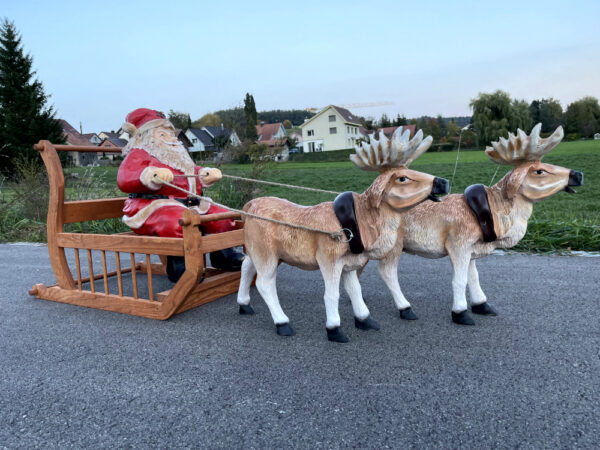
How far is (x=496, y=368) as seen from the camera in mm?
2293

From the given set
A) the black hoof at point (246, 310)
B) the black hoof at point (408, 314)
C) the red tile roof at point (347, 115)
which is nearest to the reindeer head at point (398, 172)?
the black hoof at point (408, 314)

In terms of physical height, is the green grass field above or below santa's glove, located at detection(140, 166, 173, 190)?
below

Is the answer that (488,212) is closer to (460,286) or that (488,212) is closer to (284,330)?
(460,286)

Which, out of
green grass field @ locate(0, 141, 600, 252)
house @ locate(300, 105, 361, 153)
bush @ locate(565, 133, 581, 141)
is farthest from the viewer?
house @ locate(300, 105, 361, 153)

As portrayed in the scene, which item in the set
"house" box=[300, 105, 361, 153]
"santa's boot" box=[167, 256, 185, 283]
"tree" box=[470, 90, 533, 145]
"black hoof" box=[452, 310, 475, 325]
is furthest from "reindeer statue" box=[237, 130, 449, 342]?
"house" box=[300, 105, 361, 153]

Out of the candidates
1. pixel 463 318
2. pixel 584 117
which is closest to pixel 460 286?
pixel 463 318

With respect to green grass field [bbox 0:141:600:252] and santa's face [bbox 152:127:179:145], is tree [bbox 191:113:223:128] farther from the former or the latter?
santa's face [bbox 152:127:179:145]

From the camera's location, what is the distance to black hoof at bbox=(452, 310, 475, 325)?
287 centimetres

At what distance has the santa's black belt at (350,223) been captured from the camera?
8.42 feet

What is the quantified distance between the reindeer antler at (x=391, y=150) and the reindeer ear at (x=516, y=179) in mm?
625

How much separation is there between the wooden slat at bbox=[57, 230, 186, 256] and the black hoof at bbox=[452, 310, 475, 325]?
6.12 ft

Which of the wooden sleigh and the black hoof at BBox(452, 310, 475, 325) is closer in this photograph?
the black hoof at BBox(452, 310, 475, 325)

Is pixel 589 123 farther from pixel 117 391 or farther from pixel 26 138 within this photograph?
pixel 117 391

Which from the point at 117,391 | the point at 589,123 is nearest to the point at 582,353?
the point at 117,391
